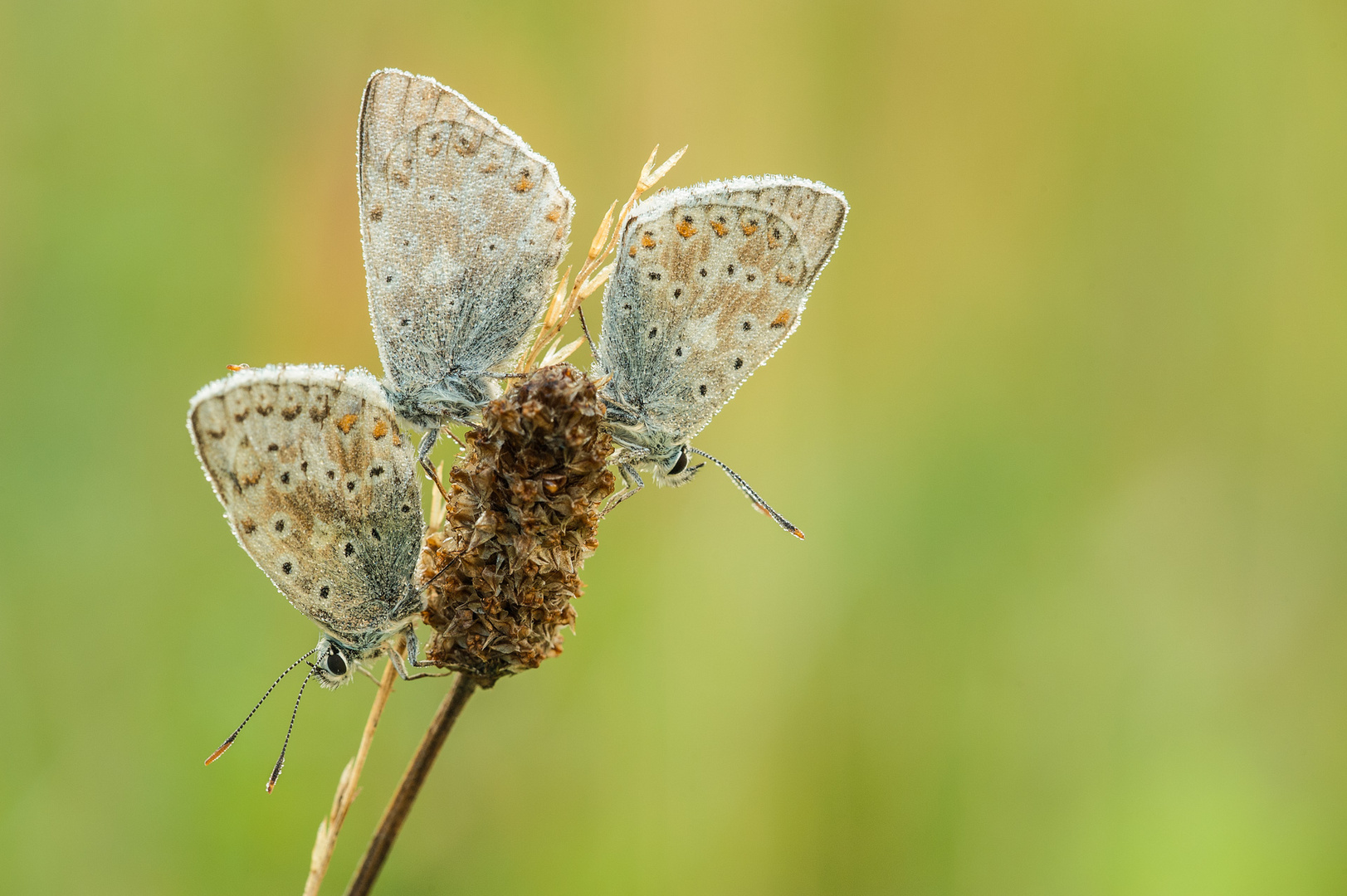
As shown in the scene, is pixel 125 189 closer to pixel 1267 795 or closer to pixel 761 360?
pixel 761 360

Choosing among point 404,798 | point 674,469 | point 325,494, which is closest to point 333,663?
point 325,494

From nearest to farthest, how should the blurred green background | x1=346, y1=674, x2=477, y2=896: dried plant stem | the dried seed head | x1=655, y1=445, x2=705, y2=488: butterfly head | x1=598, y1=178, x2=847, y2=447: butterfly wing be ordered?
x1=346, y1=674, x2=477, y2=896: dried plant stem → the dried seed head → x1=598, y1=178, x2=847, y2=447: butterfly wing → x1=655, y1=445, x2=705, y2=488: butterfly head → the blurred green background

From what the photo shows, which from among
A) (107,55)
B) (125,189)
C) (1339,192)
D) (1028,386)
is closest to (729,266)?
(1028,386)

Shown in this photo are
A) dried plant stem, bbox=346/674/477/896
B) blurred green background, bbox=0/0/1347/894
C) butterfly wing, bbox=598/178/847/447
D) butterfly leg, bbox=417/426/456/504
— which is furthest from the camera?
blurred green background, bbox=0/0/1347/894

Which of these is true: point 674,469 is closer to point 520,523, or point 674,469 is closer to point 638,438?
point 638,438

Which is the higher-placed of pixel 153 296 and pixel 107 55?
pixel 107 55

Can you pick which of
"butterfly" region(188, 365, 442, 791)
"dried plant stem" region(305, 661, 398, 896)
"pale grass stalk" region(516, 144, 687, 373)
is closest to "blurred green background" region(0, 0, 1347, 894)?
"butterfly" region(188, 365, 442, 791)

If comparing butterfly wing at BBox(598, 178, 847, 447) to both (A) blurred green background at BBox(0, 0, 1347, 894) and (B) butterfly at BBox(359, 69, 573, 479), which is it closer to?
(B) butterfly at BBox(359, 69, 573, 479)
